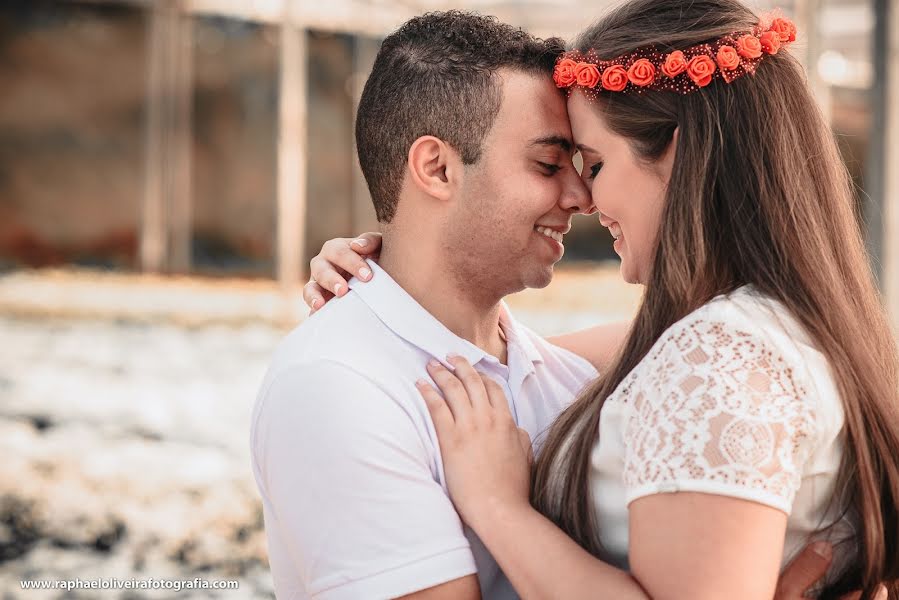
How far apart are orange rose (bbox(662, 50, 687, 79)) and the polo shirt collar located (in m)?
0.64

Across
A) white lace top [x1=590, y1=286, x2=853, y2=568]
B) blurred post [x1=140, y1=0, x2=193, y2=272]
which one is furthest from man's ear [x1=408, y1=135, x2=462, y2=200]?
blurred post [x1=140, y1=0, x2=193, y2=272]

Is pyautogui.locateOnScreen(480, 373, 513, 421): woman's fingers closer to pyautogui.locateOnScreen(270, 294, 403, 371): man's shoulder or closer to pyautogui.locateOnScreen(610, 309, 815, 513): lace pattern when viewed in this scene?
pyautogui.locateOnScreen(270, 294, 403, 371): man's shoulder

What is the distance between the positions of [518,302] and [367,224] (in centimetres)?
251

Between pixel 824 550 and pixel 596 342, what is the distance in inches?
41.1

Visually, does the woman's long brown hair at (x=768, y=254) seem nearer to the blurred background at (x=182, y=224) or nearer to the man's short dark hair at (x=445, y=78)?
the man's short dark hair at (x=445, y=78)

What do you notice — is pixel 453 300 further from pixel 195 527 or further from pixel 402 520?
pixel 195 527

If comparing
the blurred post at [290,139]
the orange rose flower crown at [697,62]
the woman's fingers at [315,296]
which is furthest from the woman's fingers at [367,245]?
the blurred post at [290,139]

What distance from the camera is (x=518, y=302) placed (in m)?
9.97

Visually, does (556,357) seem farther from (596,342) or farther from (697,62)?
(697,62)

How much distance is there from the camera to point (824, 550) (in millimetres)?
1562

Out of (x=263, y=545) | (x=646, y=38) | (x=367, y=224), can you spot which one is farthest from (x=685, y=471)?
(x=367, y=224)

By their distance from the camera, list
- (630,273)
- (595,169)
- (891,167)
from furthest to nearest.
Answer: (891,167) < (595,169) < (630,273)

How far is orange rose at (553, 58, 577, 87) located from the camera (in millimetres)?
1960

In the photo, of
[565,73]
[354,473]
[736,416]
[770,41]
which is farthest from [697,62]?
[354,473]
